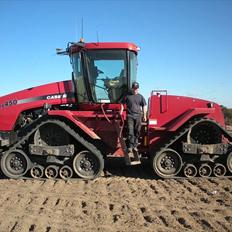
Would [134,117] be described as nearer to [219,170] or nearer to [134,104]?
[134,104]

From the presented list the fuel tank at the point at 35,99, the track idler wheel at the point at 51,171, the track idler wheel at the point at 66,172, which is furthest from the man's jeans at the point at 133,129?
the track idler wheel at the point at 51,171

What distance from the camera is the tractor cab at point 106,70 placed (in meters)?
9.38

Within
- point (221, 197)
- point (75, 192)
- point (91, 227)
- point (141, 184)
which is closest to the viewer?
point (91, 227)

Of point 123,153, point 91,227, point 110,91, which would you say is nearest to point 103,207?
point 91,227

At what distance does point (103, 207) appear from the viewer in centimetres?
673

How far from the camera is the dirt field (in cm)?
576

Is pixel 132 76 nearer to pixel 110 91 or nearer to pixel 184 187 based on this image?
pixel 110 91

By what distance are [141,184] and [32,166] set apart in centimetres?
252

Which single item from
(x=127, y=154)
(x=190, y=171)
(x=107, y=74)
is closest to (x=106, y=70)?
(x=107, y=74)

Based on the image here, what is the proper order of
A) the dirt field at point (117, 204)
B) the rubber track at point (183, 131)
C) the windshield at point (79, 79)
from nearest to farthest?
the dirt field at point (117, 204) < the rubber track at point (183, 131) < the windshield at point (79, 79)

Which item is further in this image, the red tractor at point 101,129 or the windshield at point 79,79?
the windshield at point 79,79

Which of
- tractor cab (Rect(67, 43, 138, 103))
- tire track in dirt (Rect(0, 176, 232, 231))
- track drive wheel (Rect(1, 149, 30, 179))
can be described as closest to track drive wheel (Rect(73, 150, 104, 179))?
tire track in dirt (Rect(0, 176, 232, 231))

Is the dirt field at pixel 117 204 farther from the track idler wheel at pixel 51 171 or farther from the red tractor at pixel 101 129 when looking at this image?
the red tractor at pixel 101 129

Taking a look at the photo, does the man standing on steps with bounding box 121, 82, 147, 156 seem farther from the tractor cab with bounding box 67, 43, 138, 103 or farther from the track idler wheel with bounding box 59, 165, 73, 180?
the track idler wheel with bounding box 59, 165, 73, 180
